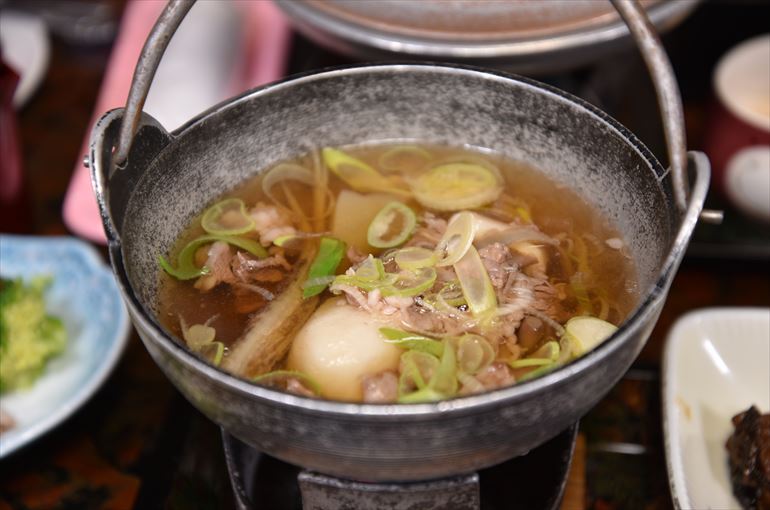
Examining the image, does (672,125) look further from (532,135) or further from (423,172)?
(423,172)

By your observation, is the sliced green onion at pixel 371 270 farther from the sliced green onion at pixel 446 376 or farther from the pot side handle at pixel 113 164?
the pot side handle at pixel 113 164

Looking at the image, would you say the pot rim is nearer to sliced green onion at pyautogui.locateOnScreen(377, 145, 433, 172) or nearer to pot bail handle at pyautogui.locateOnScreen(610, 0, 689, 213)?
pot bail handle at pyautogui.locateOnScreen(610, 0, 689, 213)

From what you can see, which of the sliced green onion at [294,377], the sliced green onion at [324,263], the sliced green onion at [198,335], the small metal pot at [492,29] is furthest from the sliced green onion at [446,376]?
the small metal pot at [492,29]

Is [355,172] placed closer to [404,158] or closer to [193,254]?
[404,158]

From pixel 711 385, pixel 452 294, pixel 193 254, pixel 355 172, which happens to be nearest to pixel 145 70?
pixel 193 254

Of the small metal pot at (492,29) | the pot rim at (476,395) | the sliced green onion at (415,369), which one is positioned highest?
the pot rim at (476,395)

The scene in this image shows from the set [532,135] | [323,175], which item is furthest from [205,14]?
[532,135]
